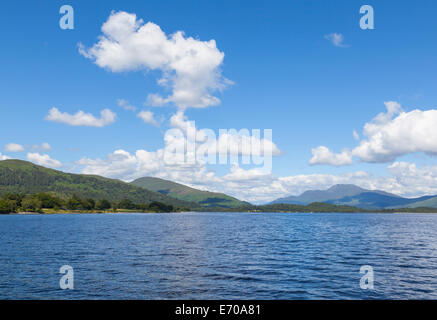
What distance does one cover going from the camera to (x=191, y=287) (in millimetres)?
40781

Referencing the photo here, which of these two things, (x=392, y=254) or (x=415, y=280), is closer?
(x=415, y=280)

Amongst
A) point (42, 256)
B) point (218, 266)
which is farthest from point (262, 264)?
point (42, 256)

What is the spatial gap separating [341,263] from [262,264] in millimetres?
15919

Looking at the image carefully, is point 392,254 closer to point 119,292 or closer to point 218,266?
point 218,266

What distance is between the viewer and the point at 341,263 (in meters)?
59.3
